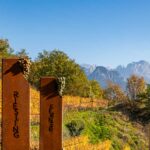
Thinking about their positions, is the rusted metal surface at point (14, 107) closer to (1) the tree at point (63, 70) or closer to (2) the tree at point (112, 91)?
(1) the tree at point (63, 70)

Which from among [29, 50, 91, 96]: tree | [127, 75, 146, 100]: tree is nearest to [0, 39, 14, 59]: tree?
[29, 50, 91, 96]: tree

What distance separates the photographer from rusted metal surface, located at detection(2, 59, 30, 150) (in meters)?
6.36

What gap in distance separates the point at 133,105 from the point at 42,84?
1361 inches

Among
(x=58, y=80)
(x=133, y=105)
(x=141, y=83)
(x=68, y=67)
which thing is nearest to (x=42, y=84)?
(x=58, y=80)

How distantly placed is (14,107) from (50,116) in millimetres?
937

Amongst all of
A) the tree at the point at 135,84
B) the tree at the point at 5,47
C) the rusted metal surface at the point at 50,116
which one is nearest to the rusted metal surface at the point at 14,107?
the rusted metal surface at the point at 50,116

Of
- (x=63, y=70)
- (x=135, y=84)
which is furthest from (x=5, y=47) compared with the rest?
(x=135, y=84)

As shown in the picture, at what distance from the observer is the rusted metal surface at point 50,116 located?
7.12 meters

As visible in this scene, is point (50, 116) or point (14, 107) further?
point (50, 116)

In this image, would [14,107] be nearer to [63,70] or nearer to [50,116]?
[50,116]

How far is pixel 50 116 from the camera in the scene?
23.8 ft

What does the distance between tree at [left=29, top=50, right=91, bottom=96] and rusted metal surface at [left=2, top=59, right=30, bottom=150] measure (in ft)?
168

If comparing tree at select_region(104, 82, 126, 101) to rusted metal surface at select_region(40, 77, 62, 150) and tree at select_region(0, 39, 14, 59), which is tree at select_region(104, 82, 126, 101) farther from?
rusted metal surface at select_region(40, 77, 62, 150)

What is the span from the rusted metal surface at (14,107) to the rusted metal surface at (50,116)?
707mm
